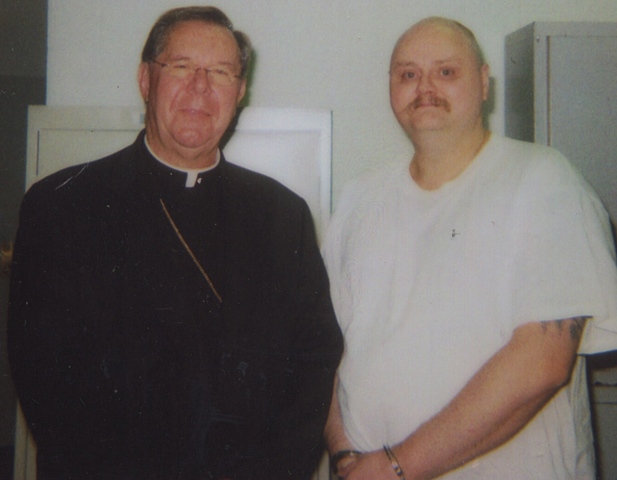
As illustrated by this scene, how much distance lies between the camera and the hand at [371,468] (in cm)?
109

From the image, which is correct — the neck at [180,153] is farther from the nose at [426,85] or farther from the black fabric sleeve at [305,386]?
the nose at [426,85]

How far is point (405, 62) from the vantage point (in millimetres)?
1308

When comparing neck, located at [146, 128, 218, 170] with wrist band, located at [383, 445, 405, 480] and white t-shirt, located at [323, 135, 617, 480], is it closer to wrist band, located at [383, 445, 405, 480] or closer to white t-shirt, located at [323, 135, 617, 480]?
white t-shirt, located at [323, 135, 617, 480]

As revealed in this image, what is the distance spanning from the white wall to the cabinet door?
0.44m

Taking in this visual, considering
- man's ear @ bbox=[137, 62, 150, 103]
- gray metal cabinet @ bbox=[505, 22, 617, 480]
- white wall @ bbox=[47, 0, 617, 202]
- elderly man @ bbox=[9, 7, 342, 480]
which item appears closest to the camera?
elderly man @ bbox=[9, 7, 342, 480]

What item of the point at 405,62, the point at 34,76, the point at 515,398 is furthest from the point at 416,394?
the point at 34,76

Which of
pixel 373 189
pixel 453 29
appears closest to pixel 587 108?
pixel 453 29

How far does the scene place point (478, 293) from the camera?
45.5 inches

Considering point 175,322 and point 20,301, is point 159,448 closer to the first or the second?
point 175,322

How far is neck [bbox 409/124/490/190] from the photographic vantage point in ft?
4.21

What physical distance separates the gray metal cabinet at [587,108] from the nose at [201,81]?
3.85 feet

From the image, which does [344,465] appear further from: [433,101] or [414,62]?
[414,62]

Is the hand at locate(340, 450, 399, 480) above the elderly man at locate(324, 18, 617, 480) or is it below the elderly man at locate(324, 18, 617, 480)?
below

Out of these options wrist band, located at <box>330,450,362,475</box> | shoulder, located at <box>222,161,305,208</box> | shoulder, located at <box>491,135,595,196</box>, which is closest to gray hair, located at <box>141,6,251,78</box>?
shoulder, located at <box>222,161,305,208</box>
